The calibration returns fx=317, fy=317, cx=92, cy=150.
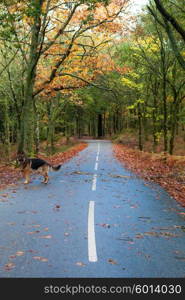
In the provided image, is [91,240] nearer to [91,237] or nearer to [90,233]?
[91,237]

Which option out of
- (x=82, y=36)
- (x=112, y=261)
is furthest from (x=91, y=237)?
(x=82, y=36)

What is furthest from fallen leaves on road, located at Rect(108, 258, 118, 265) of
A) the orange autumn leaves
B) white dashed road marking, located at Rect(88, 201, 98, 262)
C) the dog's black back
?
the orange autumn leaves

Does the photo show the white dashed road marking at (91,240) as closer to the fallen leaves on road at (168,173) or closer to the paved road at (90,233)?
the paved road at (90,233)

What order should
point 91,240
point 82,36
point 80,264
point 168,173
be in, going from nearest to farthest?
point 80,264
point 91,240
point 168,173
point 82,36

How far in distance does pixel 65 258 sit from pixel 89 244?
2.62 ft

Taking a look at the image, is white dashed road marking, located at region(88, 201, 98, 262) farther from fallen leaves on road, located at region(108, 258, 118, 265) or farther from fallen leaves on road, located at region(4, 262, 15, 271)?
fallen leaves on road, located at region(4, 262, 15, 271)

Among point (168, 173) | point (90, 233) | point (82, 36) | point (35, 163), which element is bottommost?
point (168, 173)

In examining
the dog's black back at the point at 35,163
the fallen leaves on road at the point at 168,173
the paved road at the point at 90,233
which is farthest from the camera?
the dog's black back at the point at 35,163

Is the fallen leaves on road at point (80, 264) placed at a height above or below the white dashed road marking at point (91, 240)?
above

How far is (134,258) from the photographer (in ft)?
18.1

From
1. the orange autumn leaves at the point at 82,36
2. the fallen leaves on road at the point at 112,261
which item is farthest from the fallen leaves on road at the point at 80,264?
the orange autumn leaves at the point at 82,36

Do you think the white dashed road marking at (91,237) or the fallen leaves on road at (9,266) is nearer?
the fallen leaves on road at (9,266)

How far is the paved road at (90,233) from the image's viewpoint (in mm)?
5078

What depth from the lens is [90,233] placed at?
6809 millimetres
